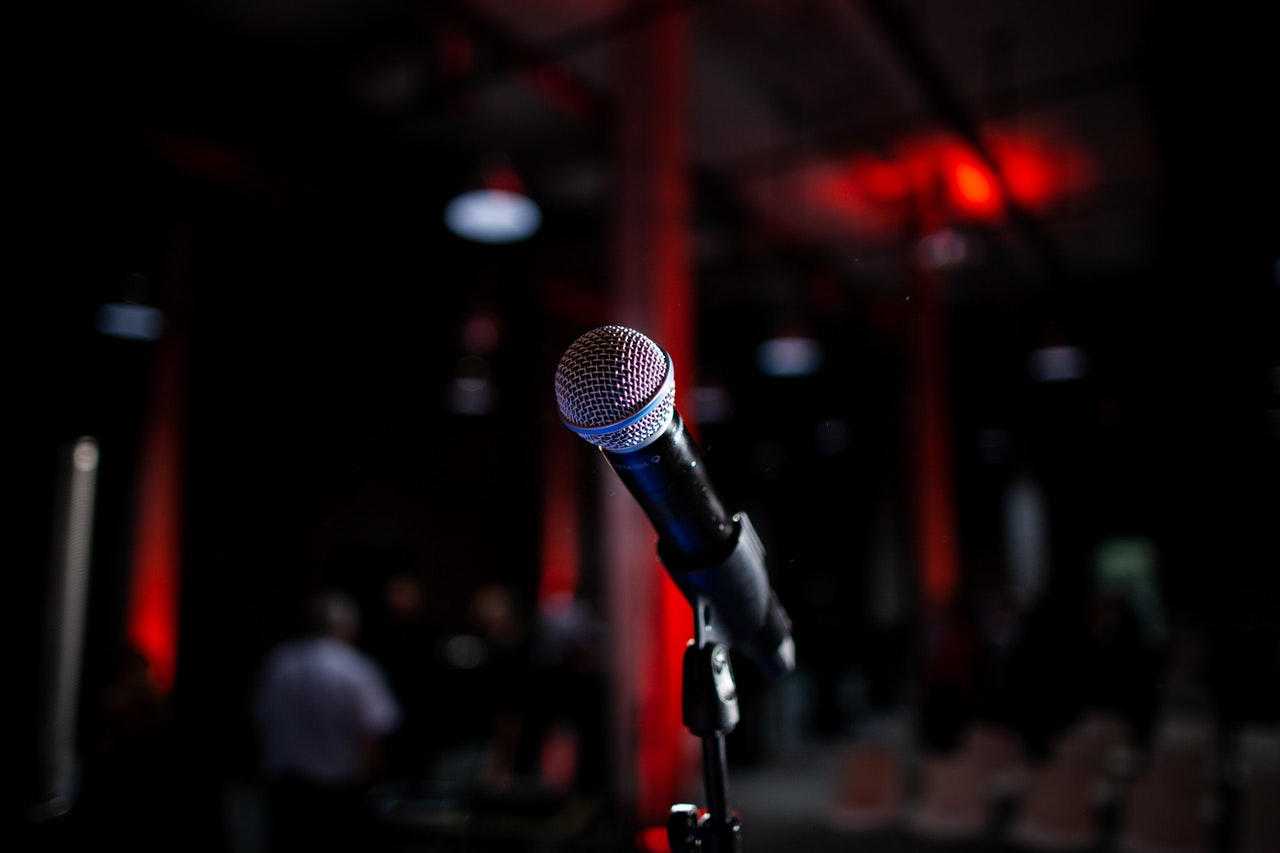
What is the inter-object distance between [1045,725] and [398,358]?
25.3ft

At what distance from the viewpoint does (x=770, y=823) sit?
20.4 feet

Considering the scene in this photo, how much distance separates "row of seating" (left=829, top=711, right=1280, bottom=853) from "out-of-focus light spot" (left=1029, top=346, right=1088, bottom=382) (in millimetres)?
5093

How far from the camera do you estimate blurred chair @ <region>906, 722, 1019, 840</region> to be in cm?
537

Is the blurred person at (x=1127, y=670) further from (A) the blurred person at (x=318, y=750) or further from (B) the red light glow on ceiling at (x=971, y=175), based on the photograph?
(A) the blurred person at (x=318, y=750)

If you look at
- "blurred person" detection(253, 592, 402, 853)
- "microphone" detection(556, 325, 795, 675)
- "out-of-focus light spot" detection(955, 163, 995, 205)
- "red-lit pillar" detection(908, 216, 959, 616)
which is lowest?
"blurred person" detection(253, 592, 402, 853)

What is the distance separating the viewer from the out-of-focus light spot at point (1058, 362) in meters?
10.7

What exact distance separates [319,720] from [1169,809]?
14.6ft

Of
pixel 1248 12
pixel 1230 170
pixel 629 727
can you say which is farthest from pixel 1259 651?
pixel 629 727

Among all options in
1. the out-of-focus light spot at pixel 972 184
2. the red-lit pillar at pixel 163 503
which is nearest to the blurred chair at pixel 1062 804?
the out-of-focus light spot at pixel 972 184

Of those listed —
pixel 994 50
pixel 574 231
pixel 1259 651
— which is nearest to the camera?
pixel 994 50

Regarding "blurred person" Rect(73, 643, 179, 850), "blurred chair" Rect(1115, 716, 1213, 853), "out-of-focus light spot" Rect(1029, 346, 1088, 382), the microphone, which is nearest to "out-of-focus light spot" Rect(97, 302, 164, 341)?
"blurred person" Rect(73, 643, 179, 850)

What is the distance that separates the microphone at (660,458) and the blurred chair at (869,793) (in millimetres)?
5306

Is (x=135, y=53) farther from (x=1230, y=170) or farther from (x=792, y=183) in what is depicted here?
(x=1230, y=170)

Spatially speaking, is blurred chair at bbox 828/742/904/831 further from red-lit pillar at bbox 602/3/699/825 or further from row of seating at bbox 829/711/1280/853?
red-lit pillar at bbox 602/3/699/825
